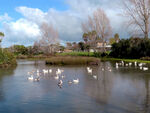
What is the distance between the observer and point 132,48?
136ft

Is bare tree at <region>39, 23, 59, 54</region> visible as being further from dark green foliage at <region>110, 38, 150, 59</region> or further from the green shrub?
the green shrub

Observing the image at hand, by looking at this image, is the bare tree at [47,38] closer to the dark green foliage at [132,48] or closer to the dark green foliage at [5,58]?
the dark green foliage at [132,48]

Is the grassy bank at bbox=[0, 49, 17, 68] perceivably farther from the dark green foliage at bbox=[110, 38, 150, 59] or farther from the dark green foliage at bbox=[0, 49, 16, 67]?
the dark green foliage at bbox=[110, 38, 150, 59]

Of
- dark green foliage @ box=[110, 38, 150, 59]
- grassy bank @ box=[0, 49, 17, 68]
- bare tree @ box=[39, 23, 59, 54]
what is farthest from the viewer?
bare tree @ box=[39, 23, 59, 54]

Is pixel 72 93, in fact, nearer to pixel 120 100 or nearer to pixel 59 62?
pixel 120 100

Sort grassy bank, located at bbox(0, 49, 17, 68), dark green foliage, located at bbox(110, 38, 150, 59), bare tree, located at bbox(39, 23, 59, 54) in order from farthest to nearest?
bare tree, located at bbox(39, 23, 59, 54)
dark green foliage, located at bbox(110, 38, 150, 59)
grassy bank, located at bbox(0, 49, 17, 68)

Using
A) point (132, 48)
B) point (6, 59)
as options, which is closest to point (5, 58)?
point (6, 59)

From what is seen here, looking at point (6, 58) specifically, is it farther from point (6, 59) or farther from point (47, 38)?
point (47, 38)

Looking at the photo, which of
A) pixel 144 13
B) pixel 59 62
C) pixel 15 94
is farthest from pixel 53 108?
pixel 144 13

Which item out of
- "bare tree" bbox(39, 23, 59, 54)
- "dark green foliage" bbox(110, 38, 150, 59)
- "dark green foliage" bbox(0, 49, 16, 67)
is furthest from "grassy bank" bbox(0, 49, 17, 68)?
"bare tree" bbox(39, 23, 59, 54)

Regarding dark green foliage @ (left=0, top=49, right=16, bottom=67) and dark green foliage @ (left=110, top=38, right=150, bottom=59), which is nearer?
dark green foliage @ (left=0, top=49, right=16, bottom=67)

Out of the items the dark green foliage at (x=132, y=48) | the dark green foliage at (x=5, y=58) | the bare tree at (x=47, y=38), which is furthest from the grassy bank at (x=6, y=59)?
the bare tree at (x=47, y=38)

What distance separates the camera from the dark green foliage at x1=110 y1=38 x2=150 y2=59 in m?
37.7

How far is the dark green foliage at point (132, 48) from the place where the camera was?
1483 inches
